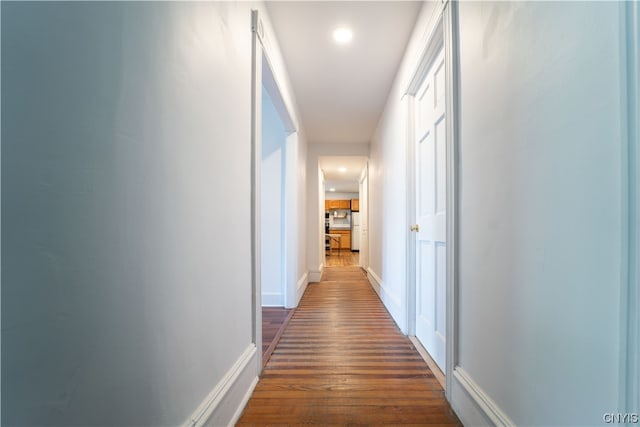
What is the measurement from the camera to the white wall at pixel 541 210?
0.61 metres

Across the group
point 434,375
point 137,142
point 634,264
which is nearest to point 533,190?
point 634,264

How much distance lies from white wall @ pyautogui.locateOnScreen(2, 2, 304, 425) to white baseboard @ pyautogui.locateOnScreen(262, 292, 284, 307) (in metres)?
2.18

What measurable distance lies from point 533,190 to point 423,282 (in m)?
1.45

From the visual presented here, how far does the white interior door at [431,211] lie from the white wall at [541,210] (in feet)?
1.51

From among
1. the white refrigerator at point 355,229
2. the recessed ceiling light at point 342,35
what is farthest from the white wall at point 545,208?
the white refrigerator at point 355,229

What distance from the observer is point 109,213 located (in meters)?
0.61

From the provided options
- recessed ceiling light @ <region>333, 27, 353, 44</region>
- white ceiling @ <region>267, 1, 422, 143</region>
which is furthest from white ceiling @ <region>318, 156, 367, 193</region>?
recessed ceiling light @ <region>333, 27, 353, 44</region>

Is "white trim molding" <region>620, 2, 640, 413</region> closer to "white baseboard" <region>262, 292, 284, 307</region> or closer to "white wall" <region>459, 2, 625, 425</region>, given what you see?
"white wall" <region>459, 2, 625, 425</region>

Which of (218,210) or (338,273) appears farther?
(338,273)

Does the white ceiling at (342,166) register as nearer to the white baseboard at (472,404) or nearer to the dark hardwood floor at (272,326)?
the dark hardwood floor at (272,326)

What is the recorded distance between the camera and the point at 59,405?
502 millimetres

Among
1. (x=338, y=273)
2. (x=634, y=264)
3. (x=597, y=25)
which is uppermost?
(x=597, y=25)

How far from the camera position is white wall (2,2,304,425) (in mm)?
454

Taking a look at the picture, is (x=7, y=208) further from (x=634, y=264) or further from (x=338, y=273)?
(x=338, y=273)
